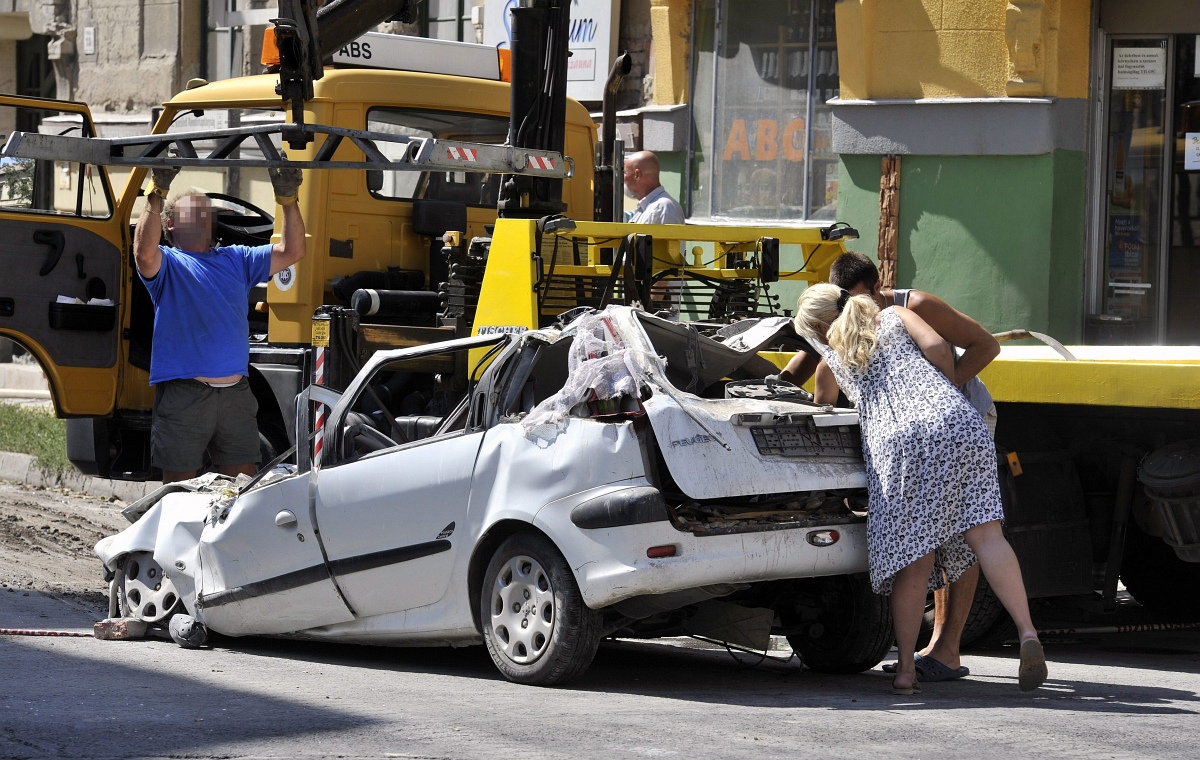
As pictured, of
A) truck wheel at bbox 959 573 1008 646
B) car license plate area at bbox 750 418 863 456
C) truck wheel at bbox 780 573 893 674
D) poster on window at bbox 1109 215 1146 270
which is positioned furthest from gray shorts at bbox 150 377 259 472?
poster on window at bbox 1109 215 1146 270

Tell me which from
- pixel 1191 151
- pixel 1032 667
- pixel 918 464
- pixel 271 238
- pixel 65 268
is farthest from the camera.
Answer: pixel 1191 151

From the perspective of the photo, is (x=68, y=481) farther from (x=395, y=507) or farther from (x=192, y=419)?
(x=395, y=507)

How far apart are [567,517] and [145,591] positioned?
2523 mm

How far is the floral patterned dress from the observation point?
5.85 meters

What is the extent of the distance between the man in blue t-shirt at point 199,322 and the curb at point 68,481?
3.48m

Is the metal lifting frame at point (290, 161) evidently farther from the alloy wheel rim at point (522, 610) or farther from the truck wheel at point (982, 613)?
the truck wheel at point (982, 613)

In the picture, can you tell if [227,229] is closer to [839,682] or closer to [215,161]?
[215,161]

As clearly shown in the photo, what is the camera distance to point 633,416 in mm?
5715

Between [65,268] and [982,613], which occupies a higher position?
[65,268]

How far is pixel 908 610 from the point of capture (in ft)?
19.7

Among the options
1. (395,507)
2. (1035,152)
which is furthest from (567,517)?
(1035,152)

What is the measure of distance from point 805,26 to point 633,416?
911 centimetres

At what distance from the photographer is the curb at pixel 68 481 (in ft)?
38.9

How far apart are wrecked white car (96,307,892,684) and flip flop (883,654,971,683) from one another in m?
0.16
